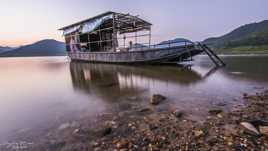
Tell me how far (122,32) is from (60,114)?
1879 cm

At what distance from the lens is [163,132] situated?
286 centimetres

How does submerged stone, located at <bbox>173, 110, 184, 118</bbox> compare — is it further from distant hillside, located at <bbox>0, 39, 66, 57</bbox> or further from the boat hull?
distant hillside, located at <bbox>0, 39, 66, 57</bbox>

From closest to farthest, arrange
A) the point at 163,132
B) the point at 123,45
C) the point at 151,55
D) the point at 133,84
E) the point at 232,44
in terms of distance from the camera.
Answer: the point at 163,132, the point at 133,84, the point at 151,55, the point at 123,45, the point at 232,44

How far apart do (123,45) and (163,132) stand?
54.6 feet

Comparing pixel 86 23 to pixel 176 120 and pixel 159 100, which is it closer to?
pixel 159 100

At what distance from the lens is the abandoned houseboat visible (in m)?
13.7

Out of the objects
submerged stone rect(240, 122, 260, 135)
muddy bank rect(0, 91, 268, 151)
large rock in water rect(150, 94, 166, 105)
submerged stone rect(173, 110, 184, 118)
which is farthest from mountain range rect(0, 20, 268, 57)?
submerged stone rect(240, 122, 260, 135)

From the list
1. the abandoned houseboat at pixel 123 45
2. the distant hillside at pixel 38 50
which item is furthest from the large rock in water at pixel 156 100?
the distant hillside at pixel 38 50

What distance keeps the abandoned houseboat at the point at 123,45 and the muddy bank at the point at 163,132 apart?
1016cm

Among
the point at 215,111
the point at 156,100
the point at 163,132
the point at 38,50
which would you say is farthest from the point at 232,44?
the point at 38,50

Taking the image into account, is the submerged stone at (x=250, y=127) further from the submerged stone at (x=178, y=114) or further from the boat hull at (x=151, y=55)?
the boat hull at (x=151, y=55)

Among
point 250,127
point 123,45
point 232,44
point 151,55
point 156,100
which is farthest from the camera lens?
point 232,44

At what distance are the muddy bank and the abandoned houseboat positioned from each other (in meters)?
10.2

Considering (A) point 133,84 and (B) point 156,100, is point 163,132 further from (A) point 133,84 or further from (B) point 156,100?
(A) point 133,84
